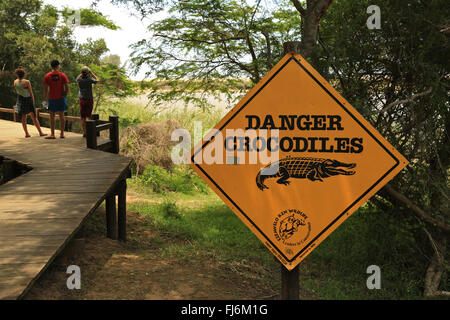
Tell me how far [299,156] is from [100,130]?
706 cm

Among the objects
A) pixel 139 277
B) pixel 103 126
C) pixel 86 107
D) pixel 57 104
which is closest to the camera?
pixel 139 277

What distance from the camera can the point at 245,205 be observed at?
3.62m

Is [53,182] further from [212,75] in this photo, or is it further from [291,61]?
[212,75]

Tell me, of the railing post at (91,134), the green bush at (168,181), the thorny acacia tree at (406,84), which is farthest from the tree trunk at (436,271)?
the green bush at (168,181)

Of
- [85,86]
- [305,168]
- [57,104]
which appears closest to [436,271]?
[305,168]

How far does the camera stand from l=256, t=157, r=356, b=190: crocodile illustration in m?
3.49

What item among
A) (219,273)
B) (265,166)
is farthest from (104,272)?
(265,166)

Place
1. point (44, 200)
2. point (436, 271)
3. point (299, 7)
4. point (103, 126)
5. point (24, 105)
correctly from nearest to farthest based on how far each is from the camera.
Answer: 1. point (44, 200)
2. point (299, 7)
3. point (436, 271)
4. point (103, 126)
5. point (24, 105)

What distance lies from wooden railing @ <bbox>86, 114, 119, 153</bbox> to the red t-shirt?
0.97 m

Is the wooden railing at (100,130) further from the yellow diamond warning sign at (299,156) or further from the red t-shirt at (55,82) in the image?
the yellow diamond warning sign at (299,156)

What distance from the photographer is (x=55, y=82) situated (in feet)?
30.9

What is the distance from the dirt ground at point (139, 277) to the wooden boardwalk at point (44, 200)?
76 centimetres

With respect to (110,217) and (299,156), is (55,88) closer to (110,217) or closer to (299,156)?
(110,217)

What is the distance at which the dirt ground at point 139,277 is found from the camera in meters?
5.43
